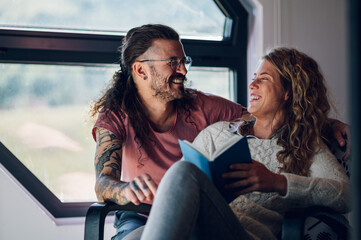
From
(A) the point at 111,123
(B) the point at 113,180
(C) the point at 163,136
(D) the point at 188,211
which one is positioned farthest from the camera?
(C) the point at 163,136

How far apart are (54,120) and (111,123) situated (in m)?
0.82

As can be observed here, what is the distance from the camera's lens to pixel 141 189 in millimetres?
1381

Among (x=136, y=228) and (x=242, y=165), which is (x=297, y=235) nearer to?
(x=242, y=165)

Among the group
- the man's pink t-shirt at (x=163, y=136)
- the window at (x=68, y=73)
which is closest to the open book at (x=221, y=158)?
the man's pink t-shirt at (x=163, y=136)

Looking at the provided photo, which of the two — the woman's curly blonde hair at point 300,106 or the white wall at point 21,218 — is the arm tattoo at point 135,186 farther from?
the white wall at point 21,218

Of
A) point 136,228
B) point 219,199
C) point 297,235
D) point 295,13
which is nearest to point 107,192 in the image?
point 136,228

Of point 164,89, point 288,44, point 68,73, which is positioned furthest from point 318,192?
point 68,73

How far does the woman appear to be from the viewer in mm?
1144

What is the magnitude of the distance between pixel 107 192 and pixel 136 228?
0.82ft

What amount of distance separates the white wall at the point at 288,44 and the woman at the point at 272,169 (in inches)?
30.1

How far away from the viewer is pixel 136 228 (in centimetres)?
168

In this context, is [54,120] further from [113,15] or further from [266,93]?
[266,93]

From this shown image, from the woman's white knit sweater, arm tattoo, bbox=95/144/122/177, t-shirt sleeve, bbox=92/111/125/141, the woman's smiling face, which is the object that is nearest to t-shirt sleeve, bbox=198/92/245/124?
the woman's white knit sweater

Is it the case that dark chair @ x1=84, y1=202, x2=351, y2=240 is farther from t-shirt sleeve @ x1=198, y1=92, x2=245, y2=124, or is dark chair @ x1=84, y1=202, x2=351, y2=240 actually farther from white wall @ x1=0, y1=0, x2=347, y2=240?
white wall @ x1=0, y1=0, x2=347, y2=240
